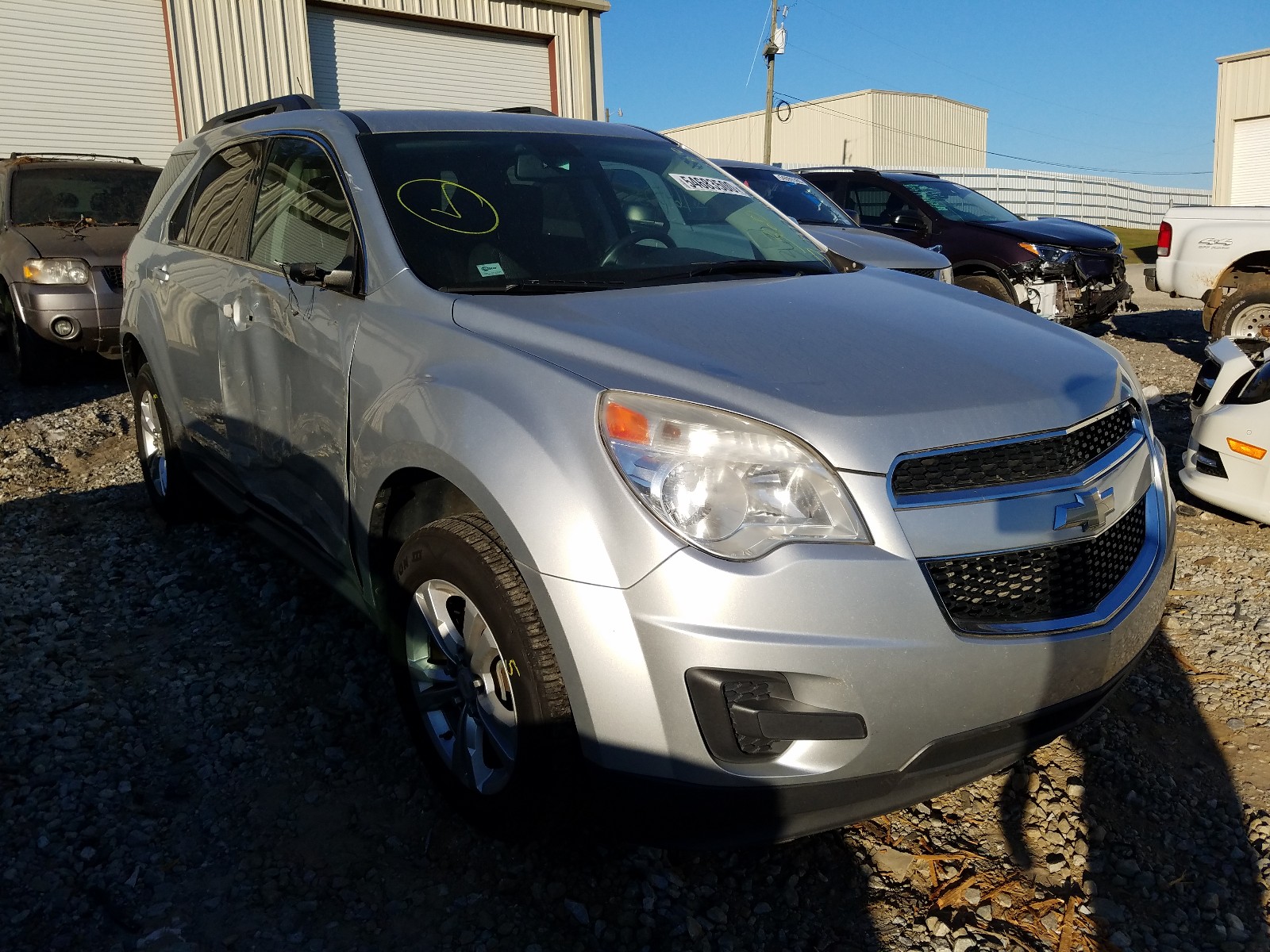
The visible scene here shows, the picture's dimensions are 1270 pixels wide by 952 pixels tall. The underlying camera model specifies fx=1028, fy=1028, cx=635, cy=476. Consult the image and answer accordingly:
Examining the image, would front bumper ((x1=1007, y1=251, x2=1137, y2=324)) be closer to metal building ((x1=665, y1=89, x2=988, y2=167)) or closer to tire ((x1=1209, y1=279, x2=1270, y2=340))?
tire ((x1=1209, y1=279, x2=1270, y2=340))

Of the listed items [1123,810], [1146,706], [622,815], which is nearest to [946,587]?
[622,815]

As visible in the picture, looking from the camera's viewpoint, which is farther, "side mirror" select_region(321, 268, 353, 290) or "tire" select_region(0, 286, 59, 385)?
"tire" select_region(0, 286, 59, 385)

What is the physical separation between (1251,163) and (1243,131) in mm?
844

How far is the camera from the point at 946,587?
1.95 metres

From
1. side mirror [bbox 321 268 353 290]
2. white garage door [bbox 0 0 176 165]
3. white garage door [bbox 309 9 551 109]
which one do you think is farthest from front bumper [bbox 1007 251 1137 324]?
white garage door [bbox 0 0 176 165]

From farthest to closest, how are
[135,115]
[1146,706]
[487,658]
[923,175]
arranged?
[135,115] < [923,175] < [1146,706] < [487,658]

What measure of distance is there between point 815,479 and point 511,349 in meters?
0.76

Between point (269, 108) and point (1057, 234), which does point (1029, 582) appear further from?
point (1057, 234)

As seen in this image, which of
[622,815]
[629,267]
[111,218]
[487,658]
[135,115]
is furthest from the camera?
[135,115]

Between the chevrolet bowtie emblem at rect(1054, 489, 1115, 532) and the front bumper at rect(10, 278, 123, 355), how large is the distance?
740cm

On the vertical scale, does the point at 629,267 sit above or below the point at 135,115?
below

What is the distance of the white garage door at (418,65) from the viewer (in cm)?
1489

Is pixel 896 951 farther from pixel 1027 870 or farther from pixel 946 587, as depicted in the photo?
pixel 946 587

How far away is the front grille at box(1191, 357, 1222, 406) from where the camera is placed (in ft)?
15.3
